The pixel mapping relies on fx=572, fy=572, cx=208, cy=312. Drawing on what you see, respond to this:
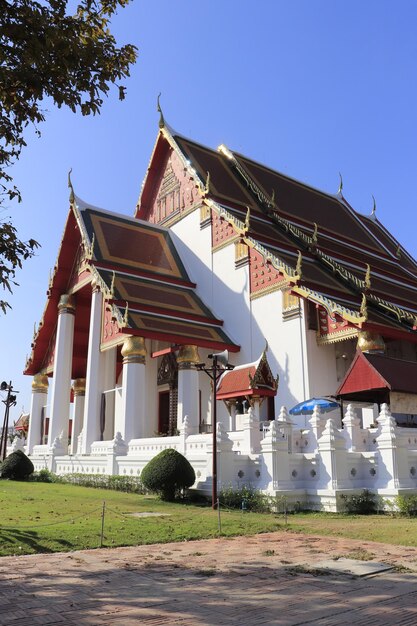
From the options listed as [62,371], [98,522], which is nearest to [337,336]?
[98,522]

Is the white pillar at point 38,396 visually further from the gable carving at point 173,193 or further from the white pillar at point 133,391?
the white pillar at point 133,391

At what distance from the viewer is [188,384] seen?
18.3 meters

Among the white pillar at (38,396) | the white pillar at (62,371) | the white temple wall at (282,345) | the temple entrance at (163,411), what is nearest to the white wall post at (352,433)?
the white temple wall at (282,345)

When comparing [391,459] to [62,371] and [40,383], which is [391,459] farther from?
[40,383]

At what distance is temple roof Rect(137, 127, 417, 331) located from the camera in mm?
17406

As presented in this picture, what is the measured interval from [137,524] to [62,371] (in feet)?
47.7

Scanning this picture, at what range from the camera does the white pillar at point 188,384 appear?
1817 centimetres

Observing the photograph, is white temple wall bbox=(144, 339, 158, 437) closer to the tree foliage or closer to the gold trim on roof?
the gold trim on roof

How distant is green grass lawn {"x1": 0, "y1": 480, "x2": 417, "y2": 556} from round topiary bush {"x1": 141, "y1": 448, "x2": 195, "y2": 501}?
0.31m

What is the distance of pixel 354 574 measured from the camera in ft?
18.5

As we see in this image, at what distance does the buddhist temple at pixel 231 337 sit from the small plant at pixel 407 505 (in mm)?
259

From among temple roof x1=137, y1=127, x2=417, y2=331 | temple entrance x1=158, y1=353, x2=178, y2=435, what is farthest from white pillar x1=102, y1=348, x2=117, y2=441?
temple roof x1=137, y1=127, x2=417, y2=331

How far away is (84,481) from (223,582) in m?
12.2

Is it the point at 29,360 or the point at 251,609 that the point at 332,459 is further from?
the point at 29,360
